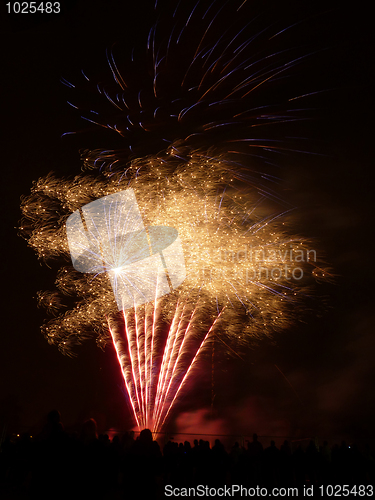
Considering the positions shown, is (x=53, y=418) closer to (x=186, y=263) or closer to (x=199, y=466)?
(x=199, y=466)

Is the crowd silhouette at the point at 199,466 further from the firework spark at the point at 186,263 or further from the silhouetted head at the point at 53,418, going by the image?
the firework spark at the point at 186,263

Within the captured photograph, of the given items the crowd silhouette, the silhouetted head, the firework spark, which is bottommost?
the crowd silhouette

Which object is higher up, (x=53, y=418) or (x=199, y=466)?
(x=53, y=418)

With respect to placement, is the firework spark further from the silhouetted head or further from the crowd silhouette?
the silhouetted head

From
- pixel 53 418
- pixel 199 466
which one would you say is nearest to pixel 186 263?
pixel 199 466

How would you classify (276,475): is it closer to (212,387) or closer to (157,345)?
(157,345)

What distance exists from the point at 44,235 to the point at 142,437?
8423mm

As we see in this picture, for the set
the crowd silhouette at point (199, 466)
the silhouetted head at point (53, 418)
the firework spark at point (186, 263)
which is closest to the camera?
the silhouetted head at point (53, 418)

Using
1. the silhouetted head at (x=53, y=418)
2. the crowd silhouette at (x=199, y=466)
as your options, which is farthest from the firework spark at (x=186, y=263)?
the silhouetted head at (x=53, y=418)

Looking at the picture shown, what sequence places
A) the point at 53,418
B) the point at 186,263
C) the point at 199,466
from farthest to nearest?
the point at 186,263, the point at 199,466, the point at 53,418

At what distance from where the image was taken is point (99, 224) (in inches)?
430

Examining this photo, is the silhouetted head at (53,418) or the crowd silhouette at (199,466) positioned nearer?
the silhouetted head at (53,418)

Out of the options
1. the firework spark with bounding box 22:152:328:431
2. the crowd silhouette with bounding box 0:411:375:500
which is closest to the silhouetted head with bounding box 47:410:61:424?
the crowd silhouette with bounding box 0:411:375:500

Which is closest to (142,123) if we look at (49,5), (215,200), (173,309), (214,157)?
(214,157)
